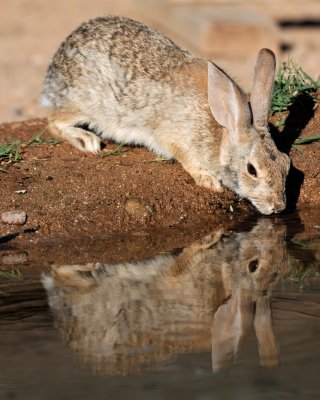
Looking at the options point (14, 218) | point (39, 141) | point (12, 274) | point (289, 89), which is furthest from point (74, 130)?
point (12, 274)

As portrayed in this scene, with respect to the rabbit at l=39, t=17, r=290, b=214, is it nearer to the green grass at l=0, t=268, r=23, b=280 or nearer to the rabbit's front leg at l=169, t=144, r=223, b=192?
the rabbit's front leg at l=169, t=144, r=223, b=192

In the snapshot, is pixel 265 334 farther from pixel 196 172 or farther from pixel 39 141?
pixel 39 141

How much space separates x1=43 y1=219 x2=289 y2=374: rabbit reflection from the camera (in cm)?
394

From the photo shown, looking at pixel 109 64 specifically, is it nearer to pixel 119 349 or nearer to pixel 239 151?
pixel 239 151

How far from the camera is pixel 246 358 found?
12.5ft

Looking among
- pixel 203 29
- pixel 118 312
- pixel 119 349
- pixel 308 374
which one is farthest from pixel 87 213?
pixel 203 29

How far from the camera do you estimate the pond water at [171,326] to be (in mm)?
3572

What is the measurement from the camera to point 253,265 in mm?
5176

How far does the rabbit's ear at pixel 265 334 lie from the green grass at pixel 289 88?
288 cm

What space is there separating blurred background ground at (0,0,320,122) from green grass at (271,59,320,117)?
1.99 meters

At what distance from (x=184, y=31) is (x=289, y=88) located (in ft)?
17.7

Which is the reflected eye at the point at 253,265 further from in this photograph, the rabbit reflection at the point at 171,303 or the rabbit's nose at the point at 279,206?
the rabbit's nose at the point at 279,206

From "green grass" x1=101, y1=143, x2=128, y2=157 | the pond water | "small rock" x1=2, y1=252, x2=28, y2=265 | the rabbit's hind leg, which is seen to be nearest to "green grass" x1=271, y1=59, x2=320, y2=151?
"green grass" x1=101, y1=143, x2=128, y2=157

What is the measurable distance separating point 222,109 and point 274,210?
0.82 metres
